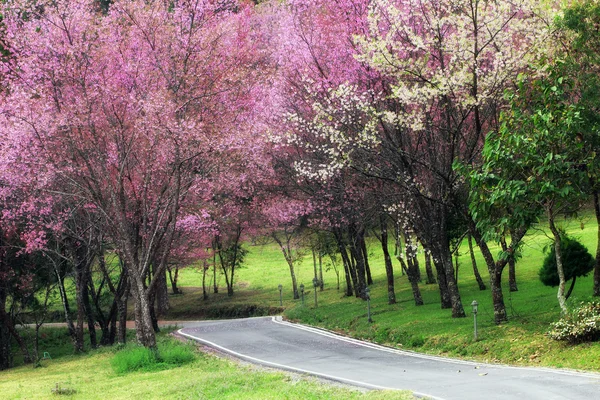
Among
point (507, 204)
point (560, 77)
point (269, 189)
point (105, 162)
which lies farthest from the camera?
point (269, 189)

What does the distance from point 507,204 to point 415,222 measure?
8.28 meters

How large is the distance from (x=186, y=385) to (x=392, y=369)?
17.2 ft

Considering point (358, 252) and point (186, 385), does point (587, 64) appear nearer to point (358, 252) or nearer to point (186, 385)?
point (186, 385)

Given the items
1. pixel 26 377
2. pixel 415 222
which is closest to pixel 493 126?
pixel 415 222

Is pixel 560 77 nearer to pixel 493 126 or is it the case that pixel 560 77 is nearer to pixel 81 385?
pixel 493 126

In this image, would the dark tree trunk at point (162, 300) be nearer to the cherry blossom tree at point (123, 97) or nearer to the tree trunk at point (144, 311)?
the cherry blossom tree at point (123, 97)

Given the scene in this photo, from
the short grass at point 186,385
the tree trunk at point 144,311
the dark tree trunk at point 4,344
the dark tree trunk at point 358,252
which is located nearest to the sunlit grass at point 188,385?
the short grass at point 186,385

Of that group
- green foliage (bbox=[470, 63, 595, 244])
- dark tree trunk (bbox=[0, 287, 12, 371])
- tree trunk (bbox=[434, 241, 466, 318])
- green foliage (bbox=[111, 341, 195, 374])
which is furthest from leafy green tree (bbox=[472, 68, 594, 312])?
dark tree trunk (bbox=[0, 287, 12, 371])

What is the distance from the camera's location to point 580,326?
16.0 meters

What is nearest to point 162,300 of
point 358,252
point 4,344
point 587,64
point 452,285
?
point 4,344

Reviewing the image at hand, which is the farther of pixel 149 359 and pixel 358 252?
pixel 358 252

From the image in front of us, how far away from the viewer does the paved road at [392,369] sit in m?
12.2

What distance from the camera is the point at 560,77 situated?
54.2 feet

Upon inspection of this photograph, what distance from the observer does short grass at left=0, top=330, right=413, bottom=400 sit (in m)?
13.7
